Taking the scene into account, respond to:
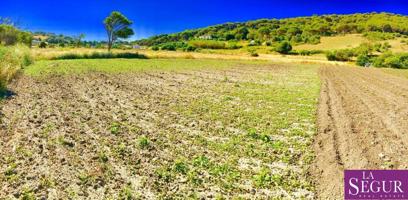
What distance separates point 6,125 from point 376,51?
72.7m

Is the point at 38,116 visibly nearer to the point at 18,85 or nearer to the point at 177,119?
the point at 177,119

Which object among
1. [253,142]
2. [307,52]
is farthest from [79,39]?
[253,142]

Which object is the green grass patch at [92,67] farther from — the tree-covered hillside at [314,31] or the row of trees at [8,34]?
the tree-covered hillside at [314,31]

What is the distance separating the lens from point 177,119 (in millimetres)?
12281

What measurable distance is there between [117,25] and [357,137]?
65.0 m

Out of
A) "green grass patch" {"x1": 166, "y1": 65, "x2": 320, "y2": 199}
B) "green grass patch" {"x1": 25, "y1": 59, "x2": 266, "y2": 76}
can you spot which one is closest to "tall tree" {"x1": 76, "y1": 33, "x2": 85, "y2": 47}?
"green grass patch" {"x1": 25, "y1": 59, "x2": 266, "y2": 76}

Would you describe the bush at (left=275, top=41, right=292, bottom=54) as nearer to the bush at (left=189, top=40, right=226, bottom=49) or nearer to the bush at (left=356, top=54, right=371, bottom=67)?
the bush at (left=189, top=40, right=226, bottom=49)

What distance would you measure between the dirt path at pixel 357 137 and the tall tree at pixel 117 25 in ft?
190

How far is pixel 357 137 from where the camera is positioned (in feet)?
31.9

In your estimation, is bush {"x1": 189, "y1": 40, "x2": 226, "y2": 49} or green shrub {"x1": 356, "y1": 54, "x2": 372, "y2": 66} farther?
bush {"x1": 189, "y1": 40, "x2": 226, "y2": 49}

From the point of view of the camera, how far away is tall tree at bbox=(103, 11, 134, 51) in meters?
69.0

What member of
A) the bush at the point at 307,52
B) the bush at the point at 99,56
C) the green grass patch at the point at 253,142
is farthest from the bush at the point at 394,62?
the green grass patch at the point at 253,142

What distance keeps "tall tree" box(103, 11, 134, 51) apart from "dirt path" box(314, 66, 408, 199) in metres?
57.9

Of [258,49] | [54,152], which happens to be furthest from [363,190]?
[258,49]
